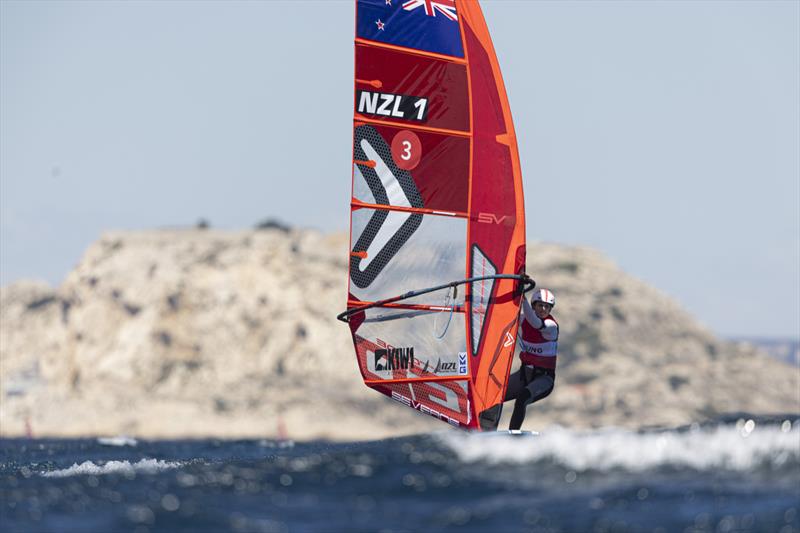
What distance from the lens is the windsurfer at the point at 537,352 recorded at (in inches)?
420

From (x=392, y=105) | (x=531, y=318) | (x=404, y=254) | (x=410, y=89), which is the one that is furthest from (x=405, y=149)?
(x=531, y=318)

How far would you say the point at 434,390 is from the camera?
11.0 meters

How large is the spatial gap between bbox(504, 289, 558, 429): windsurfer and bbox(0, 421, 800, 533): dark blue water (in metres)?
1.29

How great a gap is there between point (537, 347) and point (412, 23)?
304 cm

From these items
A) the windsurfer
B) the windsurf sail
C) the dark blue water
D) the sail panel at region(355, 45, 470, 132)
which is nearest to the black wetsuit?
the windsurfer

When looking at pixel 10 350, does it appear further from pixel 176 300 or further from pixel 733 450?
pixel 733 450

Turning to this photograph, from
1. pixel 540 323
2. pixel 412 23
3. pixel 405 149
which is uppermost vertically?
pixel 412 23

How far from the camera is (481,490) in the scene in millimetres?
7824

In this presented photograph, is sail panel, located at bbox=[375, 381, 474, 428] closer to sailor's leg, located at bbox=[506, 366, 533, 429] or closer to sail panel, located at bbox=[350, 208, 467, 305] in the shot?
sailor's leg, located at bbox=[506, 366, 533, 429]

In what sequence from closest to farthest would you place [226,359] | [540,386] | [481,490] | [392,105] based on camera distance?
[481,490] → [392,105] → [540,386] → [226,359]

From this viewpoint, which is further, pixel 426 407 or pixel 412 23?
pixel 426 407

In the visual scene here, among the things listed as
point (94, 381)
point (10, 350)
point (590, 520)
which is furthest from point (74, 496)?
point (10, 350)

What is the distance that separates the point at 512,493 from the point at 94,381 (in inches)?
1706

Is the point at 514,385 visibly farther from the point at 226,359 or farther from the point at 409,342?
the point at 226,359
